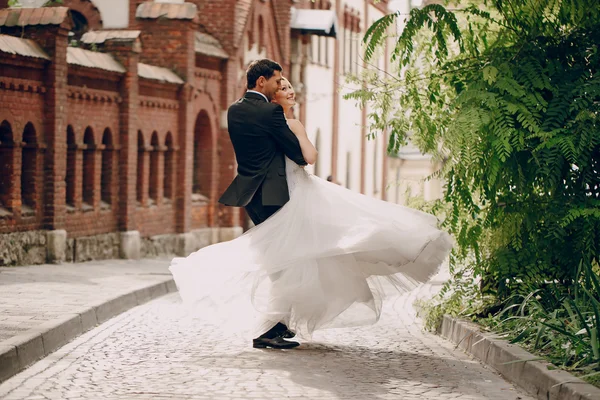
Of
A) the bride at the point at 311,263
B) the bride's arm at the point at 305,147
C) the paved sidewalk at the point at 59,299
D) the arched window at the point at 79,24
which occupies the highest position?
the arched window at the point at 79,24

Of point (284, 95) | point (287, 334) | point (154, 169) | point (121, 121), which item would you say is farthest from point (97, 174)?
point (287, 334)

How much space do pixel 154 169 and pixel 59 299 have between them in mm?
13893

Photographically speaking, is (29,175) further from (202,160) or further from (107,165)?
(202,160)

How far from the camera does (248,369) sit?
8.41 m

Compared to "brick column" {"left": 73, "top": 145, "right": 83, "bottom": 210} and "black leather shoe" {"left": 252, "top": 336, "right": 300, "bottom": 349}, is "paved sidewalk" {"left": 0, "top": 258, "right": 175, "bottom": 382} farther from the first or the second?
"black leather shoe" {"left": 252, "top": 336, "right": 300, "bottom": 349}

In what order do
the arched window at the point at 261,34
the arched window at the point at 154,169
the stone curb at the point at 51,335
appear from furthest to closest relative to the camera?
1. the arched window at the point at 261,34
2. the arched window at the point at 154,169
3. the stone curb at the point at 51,335

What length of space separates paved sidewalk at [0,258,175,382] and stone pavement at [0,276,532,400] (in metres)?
0.14

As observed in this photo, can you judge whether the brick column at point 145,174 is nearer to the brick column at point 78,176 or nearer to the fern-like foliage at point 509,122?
the brick column at point 78,176

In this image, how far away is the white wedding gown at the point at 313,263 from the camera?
9.01 meters

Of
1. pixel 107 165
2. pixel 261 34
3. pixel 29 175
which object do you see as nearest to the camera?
pixel 29 175

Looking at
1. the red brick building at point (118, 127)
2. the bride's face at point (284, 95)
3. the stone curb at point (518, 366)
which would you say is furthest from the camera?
the red brick building at point (118, 127)

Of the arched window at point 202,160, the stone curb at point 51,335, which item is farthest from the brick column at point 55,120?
the arched window at point 202,160

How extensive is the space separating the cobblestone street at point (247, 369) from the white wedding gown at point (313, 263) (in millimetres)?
346

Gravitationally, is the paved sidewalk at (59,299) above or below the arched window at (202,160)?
below
